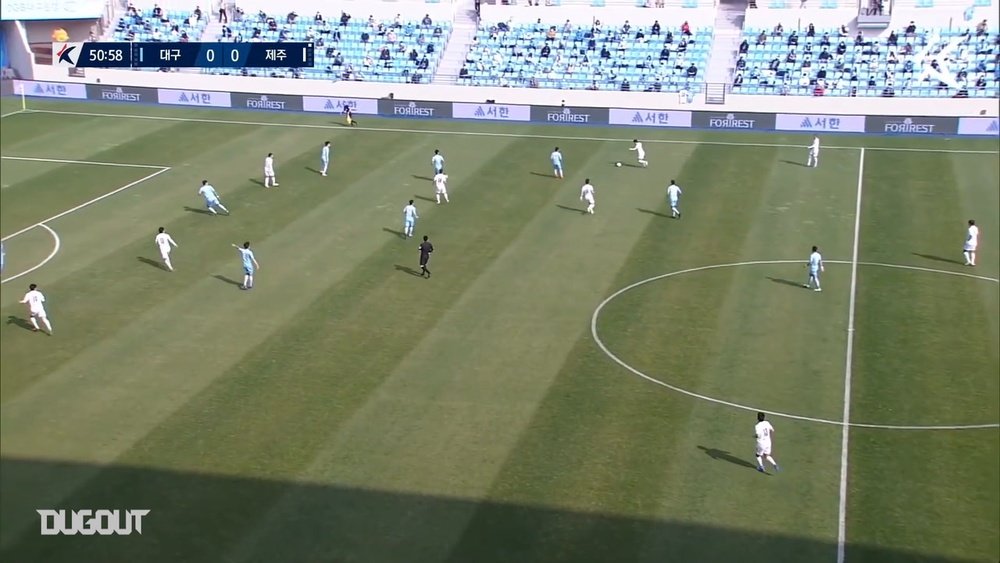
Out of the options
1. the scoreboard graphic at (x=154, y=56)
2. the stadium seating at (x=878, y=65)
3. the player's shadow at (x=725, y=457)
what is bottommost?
the player's shadow at (x=725, y=457)

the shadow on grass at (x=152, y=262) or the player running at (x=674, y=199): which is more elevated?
the player running at (x=674, y=199)

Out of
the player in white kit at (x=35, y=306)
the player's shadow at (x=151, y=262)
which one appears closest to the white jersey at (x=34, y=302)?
the player in white kit at (x=35, y=306)

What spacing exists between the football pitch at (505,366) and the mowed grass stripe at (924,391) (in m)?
0.10

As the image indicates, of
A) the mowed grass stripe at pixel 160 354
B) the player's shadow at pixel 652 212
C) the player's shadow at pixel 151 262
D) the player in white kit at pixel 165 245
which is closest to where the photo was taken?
→ the mowed grass stripe at pixel 160 354

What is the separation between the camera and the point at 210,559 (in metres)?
21.4

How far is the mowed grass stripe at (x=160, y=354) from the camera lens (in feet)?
85.5

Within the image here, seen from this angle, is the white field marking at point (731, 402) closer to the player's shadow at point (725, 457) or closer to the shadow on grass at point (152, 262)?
the player's shadow at point (725, 457)

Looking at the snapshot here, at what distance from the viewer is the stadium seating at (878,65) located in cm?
6644

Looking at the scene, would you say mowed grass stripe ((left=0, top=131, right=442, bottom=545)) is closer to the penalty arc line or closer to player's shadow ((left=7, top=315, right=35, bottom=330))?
player's shadow ((left=7, top=315, right=35, bottom=330))

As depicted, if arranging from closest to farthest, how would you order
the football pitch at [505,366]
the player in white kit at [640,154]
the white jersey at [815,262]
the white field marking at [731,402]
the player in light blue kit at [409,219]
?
the football pitch at [505,366]
the white field marking at [731,402]
the white jersey at [815,262]
the player in light blue kit at [409,219]
the player in white kit at [640,154]

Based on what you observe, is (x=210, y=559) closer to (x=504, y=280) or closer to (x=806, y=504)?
(x=806, y=504)

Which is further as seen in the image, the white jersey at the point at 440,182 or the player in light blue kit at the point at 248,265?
the white jersey at the point at 440,182

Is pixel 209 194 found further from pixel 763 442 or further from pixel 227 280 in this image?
pixel 763 442

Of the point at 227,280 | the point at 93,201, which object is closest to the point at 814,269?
the point at 227,280
